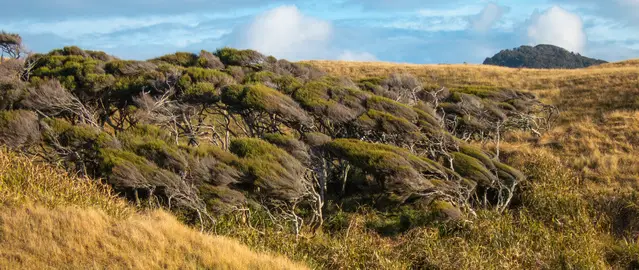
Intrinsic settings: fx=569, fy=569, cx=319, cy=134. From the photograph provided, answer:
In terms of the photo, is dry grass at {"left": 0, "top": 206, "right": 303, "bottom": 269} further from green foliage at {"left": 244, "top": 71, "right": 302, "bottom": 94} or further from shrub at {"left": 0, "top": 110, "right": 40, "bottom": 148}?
green foliage at {"left": 244, "top": 71, "right": 302, "bottom": 94}

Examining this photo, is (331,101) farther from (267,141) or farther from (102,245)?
(102,245)

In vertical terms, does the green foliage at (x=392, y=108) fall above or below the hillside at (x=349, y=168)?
above

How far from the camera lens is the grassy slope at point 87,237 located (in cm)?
1055

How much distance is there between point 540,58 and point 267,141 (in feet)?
519

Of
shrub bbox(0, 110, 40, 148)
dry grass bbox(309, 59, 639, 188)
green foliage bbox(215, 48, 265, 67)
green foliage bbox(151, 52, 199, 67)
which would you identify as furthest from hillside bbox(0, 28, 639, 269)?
green foliage bbox(151, 52, 199, 67)

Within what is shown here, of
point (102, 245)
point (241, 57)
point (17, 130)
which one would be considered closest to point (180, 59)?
point (241, 57)

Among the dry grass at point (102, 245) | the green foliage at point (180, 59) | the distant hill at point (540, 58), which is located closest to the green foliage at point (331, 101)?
the dry grass at point (102, 245)

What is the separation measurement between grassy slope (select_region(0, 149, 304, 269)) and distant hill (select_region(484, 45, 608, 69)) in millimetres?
152892

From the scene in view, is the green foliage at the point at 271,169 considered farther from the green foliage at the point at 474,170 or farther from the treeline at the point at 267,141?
the green foliage at the point at 474,170

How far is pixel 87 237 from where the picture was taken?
36.6 feet

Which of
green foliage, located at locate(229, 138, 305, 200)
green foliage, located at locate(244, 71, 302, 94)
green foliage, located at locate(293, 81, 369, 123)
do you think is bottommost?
green foliage, located at locate(229, 138, 305, 200)

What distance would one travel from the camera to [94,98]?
25.2 m

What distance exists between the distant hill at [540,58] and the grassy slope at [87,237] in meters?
153

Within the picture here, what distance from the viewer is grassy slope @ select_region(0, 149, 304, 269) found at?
416 inches
